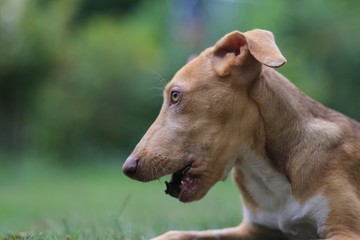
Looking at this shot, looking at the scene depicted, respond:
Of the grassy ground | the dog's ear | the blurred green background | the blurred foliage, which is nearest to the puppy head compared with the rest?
the dog's ear

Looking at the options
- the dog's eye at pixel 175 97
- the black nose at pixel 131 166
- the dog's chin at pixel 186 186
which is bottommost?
the dog's chin at pixel 186 186

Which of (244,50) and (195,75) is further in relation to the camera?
(195,75)

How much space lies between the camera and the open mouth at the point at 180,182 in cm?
451

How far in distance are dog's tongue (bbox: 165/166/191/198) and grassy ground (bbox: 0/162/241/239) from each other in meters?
0.54

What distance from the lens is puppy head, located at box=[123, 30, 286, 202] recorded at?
4391mm

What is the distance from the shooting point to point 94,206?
948 cm

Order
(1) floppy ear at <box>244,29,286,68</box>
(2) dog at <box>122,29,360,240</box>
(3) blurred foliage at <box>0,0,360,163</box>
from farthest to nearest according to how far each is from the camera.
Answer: (3) blurred foliage at <box>0,0,360,163</box>, (2) dog at <box>122,29,360,240</box>, (1) floppy ear at <box>244,29,286,68</box>

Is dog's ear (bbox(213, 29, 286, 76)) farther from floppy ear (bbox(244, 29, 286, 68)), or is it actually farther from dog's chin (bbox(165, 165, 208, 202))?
dog's chin (bbox(165, 165, 208, 202))

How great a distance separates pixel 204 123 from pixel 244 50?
19.4 inches

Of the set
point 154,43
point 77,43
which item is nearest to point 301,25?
point 154,43

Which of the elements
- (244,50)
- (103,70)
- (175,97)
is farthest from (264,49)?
(103,70)

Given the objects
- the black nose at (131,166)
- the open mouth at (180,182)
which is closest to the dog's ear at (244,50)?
the open mouth at (180,182)

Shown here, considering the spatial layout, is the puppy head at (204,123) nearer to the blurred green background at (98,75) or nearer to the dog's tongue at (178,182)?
the dog's tongue at (178,182)

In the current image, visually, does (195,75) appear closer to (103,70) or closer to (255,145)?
(255,145)
